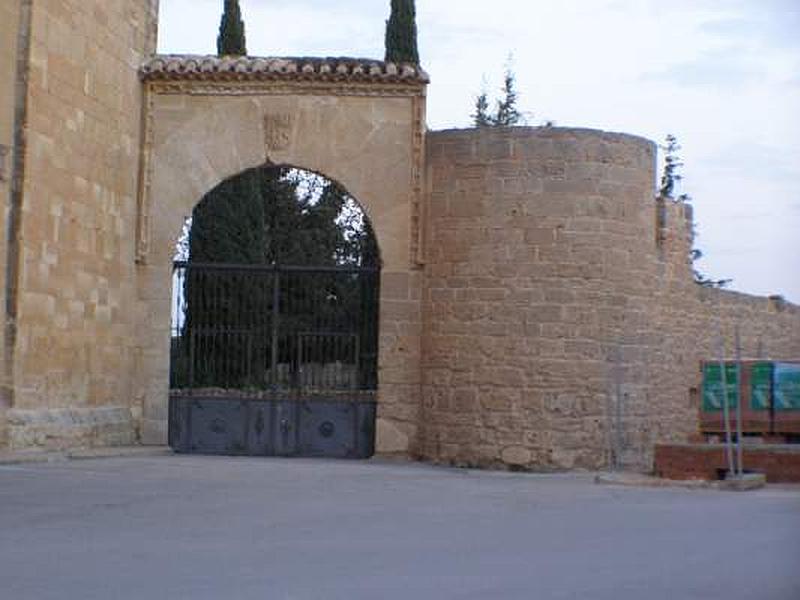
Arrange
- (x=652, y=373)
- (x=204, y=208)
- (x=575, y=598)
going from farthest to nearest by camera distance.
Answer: (x=204, y=208) → (x=652, y=373) → (x=575, y=598)

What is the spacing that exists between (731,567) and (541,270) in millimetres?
8157

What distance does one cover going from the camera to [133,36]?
17.0 meters

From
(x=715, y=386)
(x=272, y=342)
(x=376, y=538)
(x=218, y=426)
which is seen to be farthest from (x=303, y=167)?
(x=376, y=538)

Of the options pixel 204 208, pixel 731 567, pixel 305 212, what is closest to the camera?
pixel 731 567

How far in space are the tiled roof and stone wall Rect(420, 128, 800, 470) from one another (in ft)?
3.27

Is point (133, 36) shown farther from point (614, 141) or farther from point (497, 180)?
point (614, 141)

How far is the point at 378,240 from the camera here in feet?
54.0

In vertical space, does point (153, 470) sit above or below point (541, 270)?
below

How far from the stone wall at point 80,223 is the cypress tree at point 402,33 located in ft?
27.9

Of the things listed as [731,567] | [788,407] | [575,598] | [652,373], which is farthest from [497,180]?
[575,598]

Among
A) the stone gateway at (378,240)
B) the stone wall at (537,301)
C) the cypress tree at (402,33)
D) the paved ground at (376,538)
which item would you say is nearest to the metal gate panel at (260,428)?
the stone gateway at (378,240)

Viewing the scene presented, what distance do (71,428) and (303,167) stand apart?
425cm

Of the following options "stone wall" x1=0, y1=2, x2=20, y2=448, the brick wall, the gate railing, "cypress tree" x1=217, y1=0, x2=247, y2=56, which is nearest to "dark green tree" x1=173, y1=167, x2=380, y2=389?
the gate railing

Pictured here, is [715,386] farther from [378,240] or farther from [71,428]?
[71,428]
